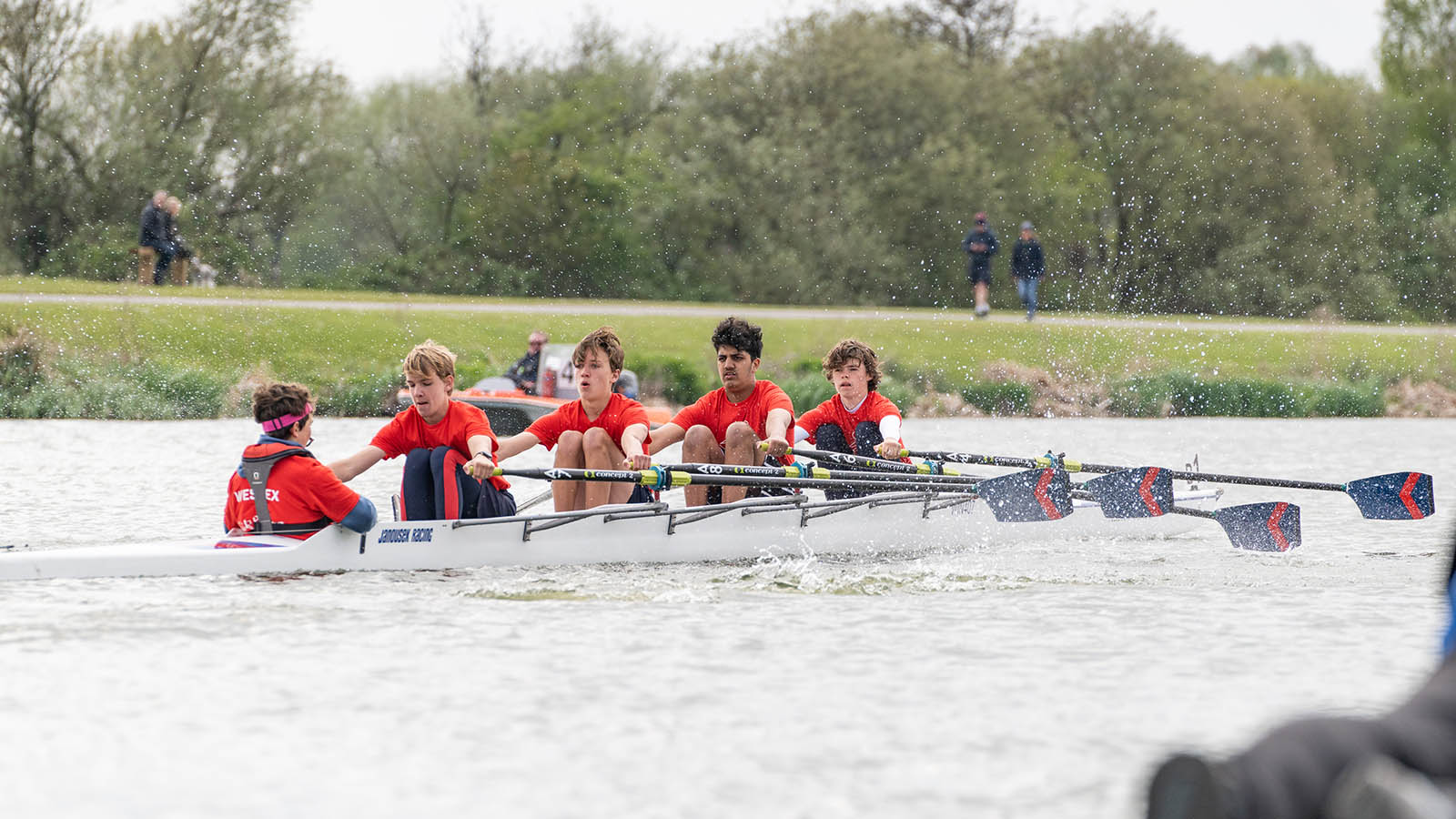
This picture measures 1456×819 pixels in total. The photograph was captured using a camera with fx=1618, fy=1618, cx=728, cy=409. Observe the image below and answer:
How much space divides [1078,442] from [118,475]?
10.5 metres

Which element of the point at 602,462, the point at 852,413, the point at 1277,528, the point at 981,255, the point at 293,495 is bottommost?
the point at 1277,528

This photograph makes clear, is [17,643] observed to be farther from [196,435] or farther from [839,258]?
[839,258]

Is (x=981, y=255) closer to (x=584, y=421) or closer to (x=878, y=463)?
(x=878, y=463)

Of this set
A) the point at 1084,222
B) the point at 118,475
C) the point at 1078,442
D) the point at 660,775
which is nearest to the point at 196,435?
the point at 118,475

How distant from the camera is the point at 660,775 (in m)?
4.20

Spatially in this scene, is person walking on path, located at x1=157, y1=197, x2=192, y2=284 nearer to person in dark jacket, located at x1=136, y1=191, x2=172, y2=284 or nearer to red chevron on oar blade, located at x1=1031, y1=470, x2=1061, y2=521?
person in dark jacket, located at x1=136, y1=191, x2=172, y2=284

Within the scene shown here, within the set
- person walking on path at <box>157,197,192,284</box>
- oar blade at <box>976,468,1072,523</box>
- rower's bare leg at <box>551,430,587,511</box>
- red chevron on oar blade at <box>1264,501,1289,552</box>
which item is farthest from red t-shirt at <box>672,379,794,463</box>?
person walking on path at <box>157,197,192,284</box>

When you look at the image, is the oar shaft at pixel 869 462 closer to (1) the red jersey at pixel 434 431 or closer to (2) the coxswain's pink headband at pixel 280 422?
(1) the red jersey at pixel 434 431

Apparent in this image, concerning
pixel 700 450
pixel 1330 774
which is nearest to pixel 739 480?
pixel 700 450

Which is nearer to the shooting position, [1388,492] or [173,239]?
[1388,492]

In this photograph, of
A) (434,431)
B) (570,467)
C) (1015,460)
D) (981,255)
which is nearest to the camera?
(434,431)

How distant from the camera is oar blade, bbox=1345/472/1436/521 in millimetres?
9141

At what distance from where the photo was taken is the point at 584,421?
8266 mm

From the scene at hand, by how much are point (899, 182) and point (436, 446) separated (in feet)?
99.3
